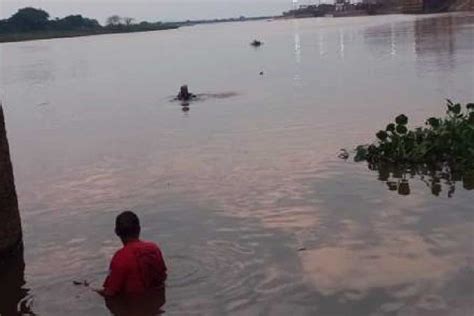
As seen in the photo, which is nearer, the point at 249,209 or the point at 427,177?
the point at 249,209

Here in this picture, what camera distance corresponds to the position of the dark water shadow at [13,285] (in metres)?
6.70

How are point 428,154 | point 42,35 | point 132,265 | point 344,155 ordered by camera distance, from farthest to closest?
point 42,35, point 344,155, point 428,154, point 132,265

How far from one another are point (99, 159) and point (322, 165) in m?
4.53

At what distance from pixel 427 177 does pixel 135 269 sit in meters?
5.25

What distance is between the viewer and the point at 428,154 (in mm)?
10805

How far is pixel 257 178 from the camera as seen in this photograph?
35.9ft

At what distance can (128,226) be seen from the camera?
5.96 m

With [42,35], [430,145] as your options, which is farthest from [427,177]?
[42,35]

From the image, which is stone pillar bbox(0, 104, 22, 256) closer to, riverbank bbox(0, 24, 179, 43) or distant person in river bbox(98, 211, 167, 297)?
distant person in river bbox(98, 211, 167, 297)

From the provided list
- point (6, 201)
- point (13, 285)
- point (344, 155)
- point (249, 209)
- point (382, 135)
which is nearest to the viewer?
point (13, 285)

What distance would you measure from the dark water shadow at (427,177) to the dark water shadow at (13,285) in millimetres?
4728

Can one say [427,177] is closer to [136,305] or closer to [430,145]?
[430,145]

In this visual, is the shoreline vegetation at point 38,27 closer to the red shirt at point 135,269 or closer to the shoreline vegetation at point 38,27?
the shoreline vegetation at point 38,27

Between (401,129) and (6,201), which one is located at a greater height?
(6,201)
